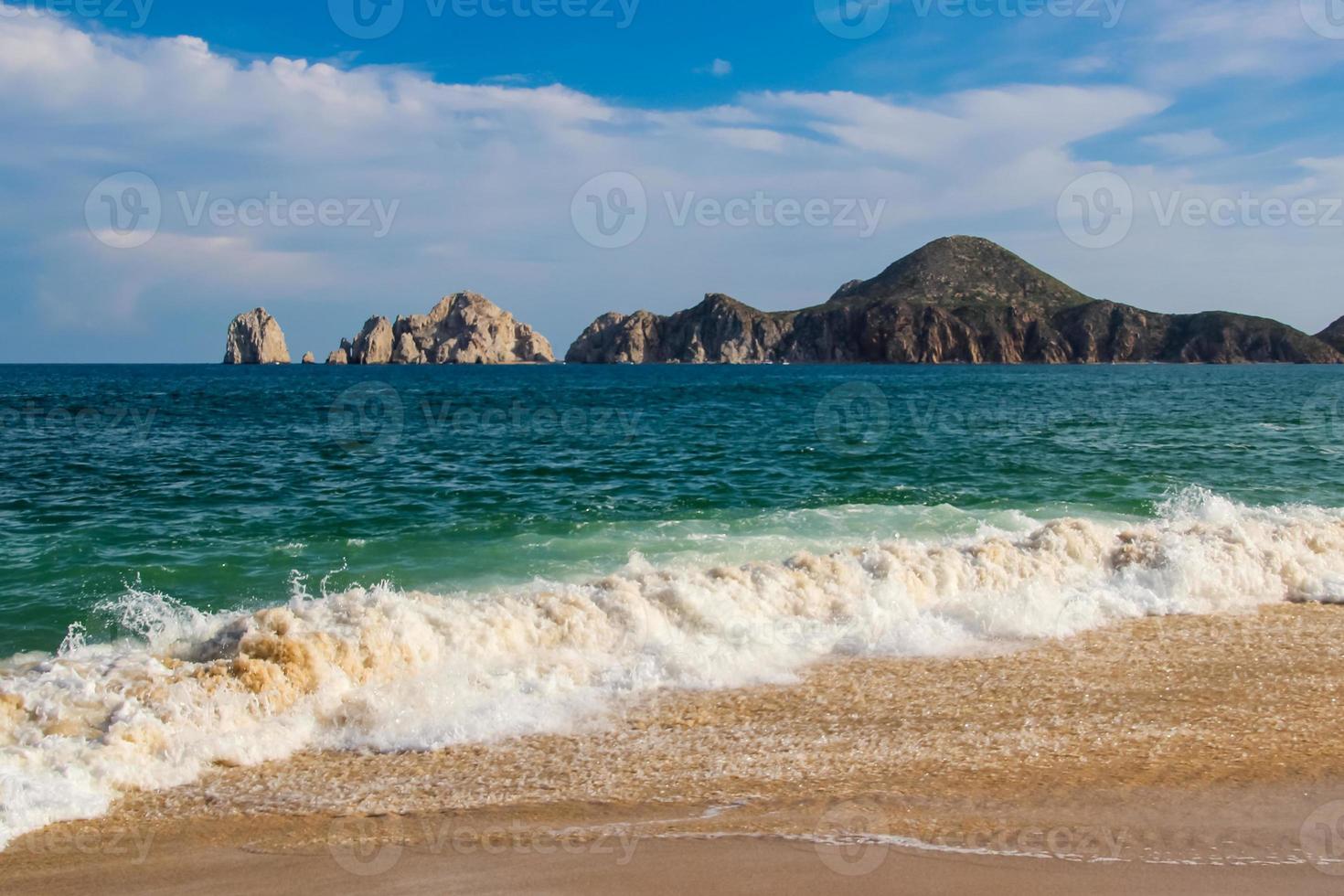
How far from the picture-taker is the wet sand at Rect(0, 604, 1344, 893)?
5.41 meters

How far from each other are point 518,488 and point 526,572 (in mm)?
7130

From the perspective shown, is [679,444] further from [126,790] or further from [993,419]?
[126,790]

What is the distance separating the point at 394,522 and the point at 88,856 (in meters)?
10.7

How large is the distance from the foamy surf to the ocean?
1.4 inches

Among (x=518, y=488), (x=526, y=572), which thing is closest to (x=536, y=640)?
(x=526, y=572)

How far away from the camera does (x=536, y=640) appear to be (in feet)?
31.5

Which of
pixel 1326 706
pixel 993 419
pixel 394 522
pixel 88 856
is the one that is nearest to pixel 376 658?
pixel 88 856

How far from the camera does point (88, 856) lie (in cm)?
576

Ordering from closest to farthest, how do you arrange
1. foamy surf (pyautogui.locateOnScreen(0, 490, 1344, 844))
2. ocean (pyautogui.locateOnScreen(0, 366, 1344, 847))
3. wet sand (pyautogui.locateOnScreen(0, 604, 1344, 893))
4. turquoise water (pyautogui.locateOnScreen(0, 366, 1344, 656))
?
1. wet sand (pyautogui.locateOnScreen(0, 604, 1344, 893))
2. foamy surf (pyautogui.locateOnScreen(0, 490, 1344, 844))
3. ocean (pyautogui.locateOnScreen(0, 366, 1344, 847))
4. turquoise water (pyautogui.locateOnScreen(0, 366, 1344, 656))

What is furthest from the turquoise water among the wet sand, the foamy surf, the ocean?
the wet sand

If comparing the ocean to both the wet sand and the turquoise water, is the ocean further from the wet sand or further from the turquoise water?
the wet sand

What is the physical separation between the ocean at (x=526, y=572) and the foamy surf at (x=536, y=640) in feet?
0.11

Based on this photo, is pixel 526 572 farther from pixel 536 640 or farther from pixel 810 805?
pixel 810 805

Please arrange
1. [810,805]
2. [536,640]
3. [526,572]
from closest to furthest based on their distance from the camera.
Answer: [810,805]
[536,640]
[526,572]
